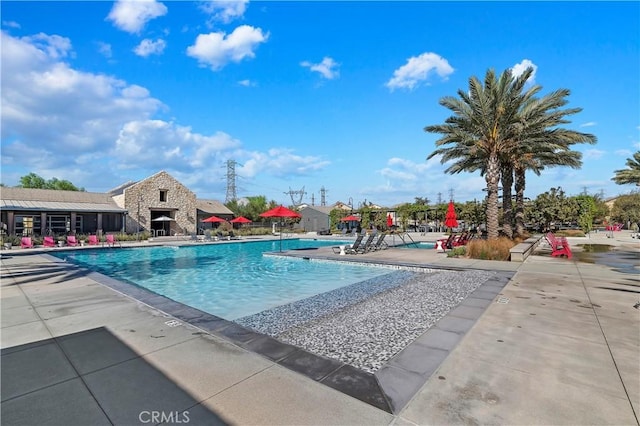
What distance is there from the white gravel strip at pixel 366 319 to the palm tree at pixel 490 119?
8120mm

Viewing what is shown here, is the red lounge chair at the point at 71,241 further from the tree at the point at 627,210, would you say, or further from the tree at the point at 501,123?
the tree at the point at 627,210

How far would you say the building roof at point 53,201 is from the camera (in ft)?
77.8

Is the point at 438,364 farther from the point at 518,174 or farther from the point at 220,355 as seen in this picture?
the point at 518,174

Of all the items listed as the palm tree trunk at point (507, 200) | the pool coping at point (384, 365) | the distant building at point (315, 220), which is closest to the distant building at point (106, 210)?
the distant building at point (315, 220)

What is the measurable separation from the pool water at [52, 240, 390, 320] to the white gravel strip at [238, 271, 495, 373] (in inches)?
61.3

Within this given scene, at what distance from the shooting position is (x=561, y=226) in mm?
36062

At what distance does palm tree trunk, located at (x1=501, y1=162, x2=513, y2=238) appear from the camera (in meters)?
17.4

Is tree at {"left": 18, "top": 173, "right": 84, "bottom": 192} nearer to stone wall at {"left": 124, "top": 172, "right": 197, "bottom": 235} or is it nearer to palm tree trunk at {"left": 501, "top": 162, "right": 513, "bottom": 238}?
stone wall at {"left": 124, "top": 172, "right": 197, "bottom": 235}

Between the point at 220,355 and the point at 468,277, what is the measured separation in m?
7.16

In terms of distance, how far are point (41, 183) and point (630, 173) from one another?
6824cm

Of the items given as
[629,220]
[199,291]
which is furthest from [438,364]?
[629,220]

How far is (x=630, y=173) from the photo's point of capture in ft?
68.3

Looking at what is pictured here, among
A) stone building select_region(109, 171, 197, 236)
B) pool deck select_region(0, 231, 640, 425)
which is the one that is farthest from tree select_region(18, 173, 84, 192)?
pool deck select_region(0, 231, 640, 425)

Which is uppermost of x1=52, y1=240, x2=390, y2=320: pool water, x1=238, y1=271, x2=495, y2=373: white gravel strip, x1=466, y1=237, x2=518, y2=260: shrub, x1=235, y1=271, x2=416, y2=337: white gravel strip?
x1=466, y1=237, x2=518, y2=260: shrub
